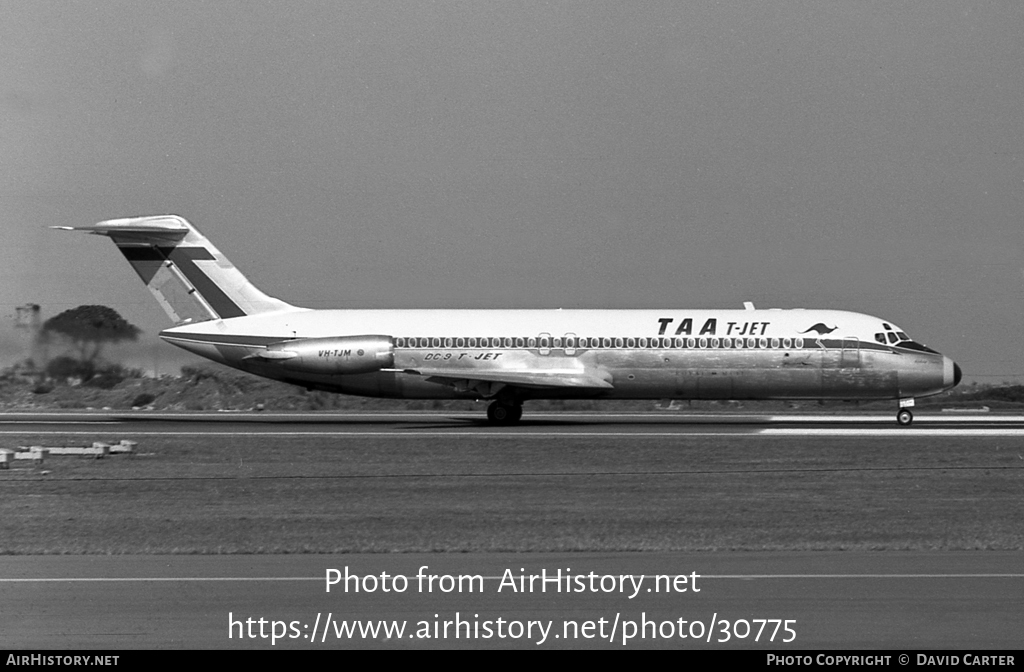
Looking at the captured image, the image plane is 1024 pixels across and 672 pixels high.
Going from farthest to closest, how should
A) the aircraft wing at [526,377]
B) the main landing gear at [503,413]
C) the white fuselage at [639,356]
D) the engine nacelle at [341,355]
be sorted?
the engine nacelle at [341,355], the main landing gear at [503,413], the white fuselage at [639,356], the aircraft wing at [526,377]

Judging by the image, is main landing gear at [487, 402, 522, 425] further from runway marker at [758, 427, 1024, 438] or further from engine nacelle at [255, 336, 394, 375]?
runway marker at [758, 427, 1024, 438]

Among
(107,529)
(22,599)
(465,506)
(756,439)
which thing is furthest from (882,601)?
(756,439)

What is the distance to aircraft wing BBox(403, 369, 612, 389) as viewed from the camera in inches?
1494

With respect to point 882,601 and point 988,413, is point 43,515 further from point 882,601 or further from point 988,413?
point 988,413

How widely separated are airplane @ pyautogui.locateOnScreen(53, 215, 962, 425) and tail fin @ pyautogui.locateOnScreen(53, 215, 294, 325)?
0.55m

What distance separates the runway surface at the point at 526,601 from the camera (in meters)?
9.33

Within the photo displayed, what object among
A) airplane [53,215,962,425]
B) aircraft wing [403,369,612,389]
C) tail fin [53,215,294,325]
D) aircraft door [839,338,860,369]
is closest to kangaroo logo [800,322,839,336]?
airplane [53,215,962,425]

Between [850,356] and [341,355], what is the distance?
15907 mm

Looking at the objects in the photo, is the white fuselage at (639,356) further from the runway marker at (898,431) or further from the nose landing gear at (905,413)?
the runway marker at (898,431)

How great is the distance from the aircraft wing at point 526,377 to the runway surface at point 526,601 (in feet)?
80.2

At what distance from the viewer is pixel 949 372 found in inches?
1508

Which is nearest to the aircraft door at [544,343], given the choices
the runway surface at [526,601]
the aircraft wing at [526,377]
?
the aircraft wing at [526,377]

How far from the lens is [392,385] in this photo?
1553 inches
